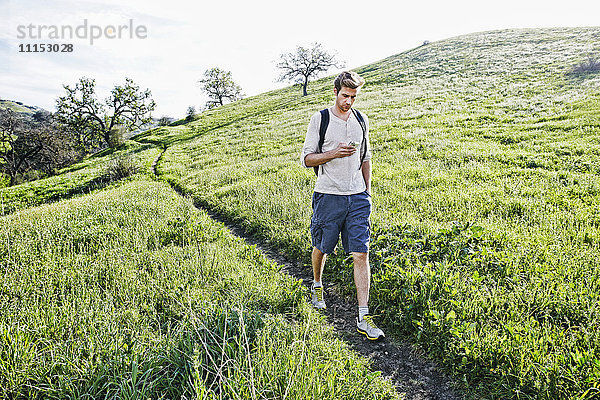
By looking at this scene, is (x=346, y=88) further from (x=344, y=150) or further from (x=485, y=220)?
(x=485, y=220)

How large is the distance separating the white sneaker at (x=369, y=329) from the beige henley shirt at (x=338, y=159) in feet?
4.88

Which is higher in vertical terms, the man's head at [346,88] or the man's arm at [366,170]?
the man's head at [346,88]

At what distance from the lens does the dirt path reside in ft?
10.2

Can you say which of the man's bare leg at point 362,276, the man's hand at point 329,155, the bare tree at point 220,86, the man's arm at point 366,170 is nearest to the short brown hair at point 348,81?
the man's hand at point 329,155

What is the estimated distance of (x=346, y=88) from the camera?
3820 millimetres

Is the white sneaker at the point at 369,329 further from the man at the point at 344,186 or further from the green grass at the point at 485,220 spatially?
the green grass at the point at 485,220

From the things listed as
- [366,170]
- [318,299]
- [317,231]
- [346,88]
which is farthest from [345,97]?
[318,299]

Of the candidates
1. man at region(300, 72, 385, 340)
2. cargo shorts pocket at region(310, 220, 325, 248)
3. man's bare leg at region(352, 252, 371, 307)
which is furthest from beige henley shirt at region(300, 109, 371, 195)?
man's bare leg at region(352, 252, 371, 307)

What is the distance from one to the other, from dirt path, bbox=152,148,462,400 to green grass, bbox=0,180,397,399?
0.76 ft

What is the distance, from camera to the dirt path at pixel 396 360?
10.2 ft

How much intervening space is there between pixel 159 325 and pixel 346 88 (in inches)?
126

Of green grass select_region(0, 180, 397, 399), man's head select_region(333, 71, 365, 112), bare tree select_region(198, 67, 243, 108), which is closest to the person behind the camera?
green grass select_region(0, 180, 397, 399)

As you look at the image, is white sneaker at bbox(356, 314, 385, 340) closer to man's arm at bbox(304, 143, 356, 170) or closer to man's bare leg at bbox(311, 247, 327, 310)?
man's bare leg at bbox(311, 247, 327, 310)

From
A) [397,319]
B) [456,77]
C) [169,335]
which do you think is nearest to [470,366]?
[397,319]
